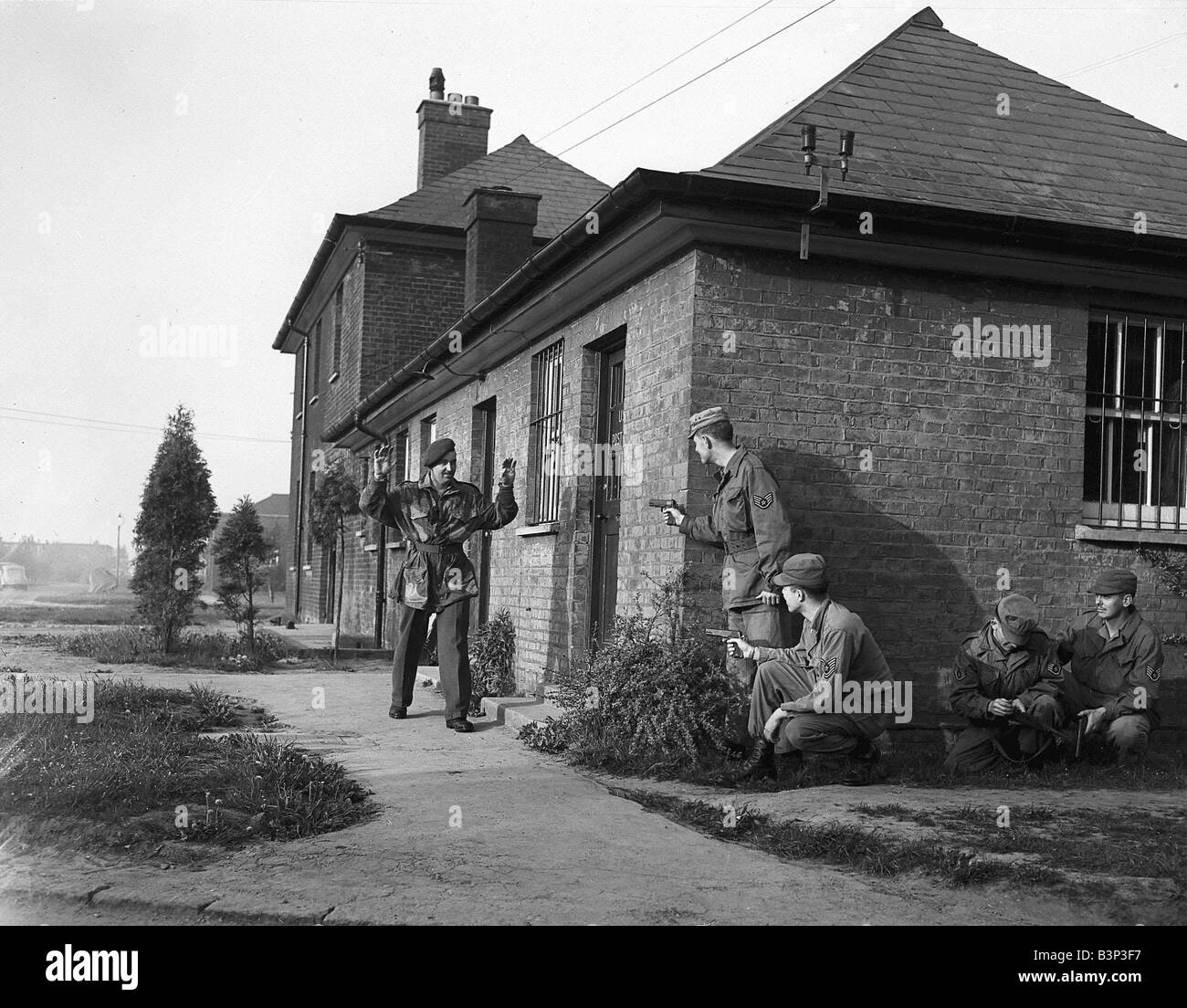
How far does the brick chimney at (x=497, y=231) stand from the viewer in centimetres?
1548

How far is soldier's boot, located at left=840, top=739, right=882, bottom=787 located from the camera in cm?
633

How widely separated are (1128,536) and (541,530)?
→ 4.72m

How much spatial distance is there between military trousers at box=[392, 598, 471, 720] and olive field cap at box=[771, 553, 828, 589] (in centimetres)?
286

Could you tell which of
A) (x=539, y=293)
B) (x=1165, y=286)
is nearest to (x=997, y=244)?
(x=1165, y=286)

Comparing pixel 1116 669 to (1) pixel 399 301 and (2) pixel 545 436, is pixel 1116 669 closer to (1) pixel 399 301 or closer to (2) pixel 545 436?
(2) pixel 545 436

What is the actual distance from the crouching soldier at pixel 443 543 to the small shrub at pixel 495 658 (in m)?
1.82

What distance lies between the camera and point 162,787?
18.4ft

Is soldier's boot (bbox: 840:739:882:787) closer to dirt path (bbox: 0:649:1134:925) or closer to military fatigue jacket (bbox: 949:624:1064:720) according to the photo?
military fatigue jacket (bbox: 949:624:1064:720)

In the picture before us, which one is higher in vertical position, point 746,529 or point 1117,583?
point 746,529

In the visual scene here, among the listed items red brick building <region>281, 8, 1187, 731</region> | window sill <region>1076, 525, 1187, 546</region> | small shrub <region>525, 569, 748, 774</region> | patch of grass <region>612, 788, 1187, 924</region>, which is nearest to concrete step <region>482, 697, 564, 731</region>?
red brick building <region>281, 8, 1187, 731</region>

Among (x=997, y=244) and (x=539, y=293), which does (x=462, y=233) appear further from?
(x=997, y=244)

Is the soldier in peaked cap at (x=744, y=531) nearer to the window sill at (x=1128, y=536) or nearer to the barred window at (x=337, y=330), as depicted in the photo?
the window sill at (x=1128, y=536)

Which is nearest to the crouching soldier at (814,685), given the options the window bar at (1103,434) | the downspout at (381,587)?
the window bar at (1103,434)

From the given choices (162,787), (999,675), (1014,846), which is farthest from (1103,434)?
(162,787)
